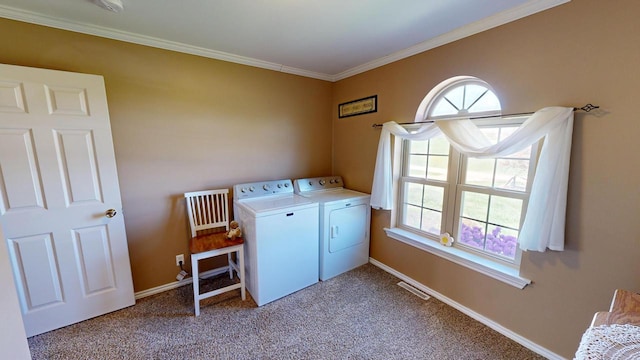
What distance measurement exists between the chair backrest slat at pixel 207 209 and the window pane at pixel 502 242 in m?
2.52

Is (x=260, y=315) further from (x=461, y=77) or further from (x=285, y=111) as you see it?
(x=461, y=77)

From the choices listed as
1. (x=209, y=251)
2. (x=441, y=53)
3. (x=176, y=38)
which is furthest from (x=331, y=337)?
(x=176, y=38)

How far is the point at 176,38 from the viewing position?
212 centimetres

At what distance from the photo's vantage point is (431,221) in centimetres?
245

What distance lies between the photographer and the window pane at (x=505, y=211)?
184 cm

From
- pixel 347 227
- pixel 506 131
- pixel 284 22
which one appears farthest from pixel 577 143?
pixel 284 22

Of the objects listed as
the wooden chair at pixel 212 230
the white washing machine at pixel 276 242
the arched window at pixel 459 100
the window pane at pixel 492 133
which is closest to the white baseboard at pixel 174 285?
the wooden chair at pixel 212 230

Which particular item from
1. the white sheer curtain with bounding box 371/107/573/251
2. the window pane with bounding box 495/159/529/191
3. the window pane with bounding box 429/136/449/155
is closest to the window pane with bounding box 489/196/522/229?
the window pane with bounding box 495/159/529/191

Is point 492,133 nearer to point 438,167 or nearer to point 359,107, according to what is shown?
point 438,167

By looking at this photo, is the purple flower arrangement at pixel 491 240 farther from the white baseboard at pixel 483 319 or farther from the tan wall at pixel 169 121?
the tan wall at pixel 169 121

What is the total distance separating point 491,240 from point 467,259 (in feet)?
0.83

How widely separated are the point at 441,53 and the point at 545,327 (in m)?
2.25

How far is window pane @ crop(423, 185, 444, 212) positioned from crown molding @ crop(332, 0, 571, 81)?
4.32 ft

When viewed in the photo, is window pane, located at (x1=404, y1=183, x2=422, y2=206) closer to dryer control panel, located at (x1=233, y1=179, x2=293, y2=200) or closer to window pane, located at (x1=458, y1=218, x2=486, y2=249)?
window pane, located at (x1=458, y1=218, x2=486, y2=249)
